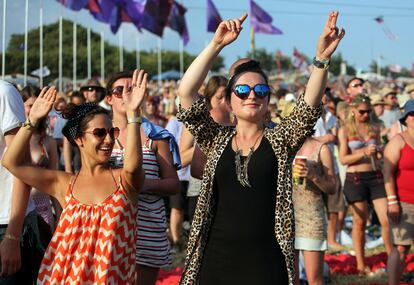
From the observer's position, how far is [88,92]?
33.5ft

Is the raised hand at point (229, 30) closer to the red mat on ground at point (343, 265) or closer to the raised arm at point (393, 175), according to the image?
the raised arm at point (393, 175)

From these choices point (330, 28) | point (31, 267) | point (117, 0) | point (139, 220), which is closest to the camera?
point (330, 28)

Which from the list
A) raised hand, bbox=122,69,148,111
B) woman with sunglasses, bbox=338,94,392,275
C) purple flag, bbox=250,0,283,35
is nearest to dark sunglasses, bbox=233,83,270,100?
raised hand, bbox=122,69,148,111

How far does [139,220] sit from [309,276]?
1.93 m

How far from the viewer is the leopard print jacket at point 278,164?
434 cm

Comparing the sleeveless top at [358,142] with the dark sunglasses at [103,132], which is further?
the sleeveless top at [358,142]

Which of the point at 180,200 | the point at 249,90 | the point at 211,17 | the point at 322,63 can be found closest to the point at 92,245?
the point at 249,90

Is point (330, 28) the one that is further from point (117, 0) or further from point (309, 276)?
point (117, 0)

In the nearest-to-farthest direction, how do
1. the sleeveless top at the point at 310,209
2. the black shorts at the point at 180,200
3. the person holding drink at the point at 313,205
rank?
the person holding drink at the point at 313,205, the sleeveless top at the point at 310,209, the black shorts at the point at 180,200

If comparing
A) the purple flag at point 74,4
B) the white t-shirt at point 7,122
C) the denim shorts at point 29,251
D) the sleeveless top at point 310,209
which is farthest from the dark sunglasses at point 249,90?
the purple flag at point 74,4

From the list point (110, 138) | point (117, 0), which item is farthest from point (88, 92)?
point (117, 0)

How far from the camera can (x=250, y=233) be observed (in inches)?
171

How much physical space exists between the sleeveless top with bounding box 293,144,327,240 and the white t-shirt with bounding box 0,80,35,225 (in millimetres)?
2776

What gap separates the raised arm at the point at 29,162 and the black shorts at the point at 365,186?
17.7ft
